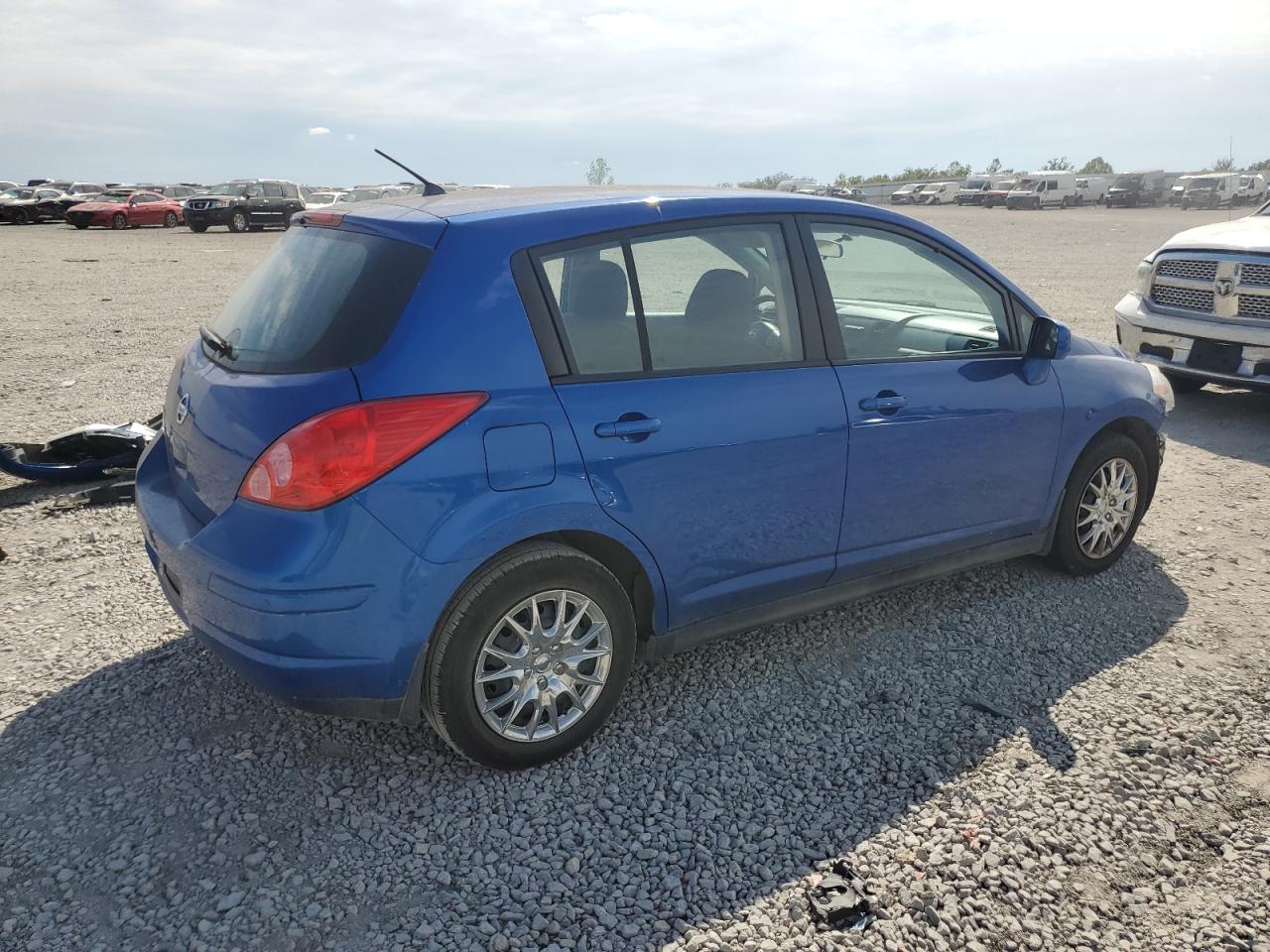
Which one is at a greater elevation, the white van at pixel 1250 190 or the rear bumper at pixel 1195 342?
the white van at pixel 1250 190

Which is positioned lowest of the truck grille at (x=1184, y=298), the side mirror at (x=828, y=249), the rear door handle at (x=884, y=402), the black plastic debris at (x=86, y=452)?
the black plastic debris at (x=86, y=452)

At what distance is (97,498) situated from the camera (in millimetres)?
5641

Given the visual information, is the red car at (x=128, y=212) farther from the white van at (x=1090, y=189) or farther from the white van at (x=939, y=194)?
the white van at (x=1090, y=189)

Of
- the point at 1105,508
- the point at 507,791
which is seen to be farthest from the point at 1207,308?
the point at 507,791

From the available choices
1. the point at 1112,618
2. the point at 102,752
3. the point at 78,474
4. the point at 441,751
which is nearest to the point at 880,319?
the point at 1112,618

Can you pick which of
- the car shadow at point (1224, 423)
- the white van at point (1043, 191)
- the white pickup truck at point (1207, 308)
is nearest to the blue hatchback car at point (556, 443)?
the car shadow at point (1224, 423)

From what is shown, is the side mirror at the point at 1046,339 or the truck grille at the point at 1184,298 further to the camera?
the truck grille at the point at 1184,298

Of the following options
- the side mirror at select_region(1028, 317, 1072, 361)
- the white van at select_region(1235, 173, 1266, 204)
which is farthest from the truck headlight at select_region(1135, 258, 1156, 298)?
the white van at select_region(1235, 173, 1266, 204)

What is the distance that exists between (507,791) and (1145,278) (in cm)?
736

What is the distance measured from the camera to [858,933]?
103 inches

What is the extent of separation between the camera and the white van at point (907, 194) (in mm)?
65125

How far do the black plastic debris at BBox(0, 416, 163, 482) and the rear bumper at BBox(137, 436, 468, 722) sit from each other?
11.0 feet

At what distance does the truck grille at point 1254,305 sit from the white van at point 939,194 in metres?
59.6

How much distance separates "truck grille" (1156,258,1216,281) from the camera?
305 inches
